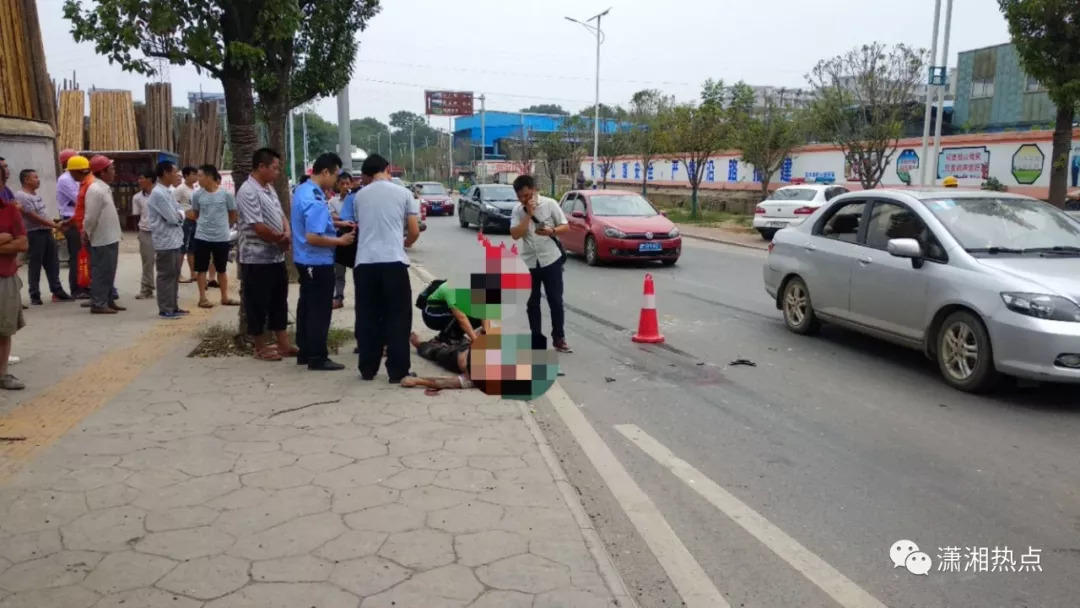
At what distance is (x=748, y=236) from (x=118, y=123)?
60.5ft

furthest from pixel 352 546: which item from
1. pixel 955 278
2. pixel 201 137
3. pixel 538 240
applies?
pixel 201 137

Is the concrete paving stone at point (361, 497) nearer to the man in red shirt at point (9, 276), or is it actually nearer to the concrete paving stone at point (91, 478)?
the concrete paving stone at point (91, 478)

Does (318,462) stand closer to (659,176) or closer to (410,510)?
(410,510)

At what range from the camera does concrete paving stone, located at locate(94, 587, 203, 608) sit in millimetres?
3002

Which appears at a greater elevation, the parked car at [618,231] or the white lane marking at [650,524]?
the parked car at [618,231]

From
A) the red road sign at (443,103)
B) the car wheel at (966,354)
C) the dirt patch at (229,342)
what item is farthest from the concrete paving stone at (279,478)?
the red road sign at (443,103)

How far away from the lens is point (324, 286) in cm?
648

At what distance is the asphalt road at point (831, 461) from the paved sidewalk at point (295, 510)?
16.2 inches

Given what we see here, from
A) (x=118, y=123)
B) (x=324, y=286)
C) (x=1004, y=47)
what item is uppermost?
(x=1004, y=47)

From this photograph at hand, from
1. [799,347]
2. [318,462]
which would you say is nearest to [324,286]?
[318,462]

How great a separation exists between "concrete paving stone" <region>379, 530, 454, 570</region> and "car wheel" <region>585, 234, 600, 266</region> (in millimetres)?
11602

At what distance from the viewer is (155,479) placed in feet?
13.9

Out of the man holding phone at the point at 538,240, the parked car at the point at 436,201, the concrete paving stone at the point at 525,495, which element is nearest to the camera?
the concrete paving stone at the point at 525,495

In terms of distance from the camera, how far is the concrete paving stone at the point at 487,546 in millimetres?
3416
